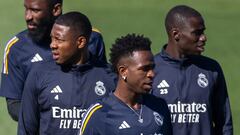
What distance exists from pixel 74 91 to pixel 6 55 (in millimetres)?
998

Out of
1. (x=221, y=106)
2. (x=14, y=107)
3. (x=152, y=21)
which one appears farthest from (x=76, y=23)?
(x=152, y=21)

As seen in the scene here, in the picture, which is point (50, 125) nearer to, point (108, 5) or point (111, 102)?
point (111, 102)

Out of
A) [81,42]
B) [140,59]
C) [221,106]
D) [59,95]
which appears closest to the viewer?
[140,59]

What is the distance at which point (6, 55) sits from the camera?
7.68 meters

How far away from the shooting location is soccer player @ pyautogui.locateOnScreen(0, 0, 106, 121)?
24.5 feet

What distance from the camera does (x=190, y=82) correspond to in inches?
286

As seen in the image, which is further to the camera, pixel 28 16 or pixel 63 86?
pixel 28 16

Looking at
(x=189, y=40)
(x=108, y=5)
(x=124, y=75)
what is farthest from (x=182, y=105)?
(x=108, y=5)

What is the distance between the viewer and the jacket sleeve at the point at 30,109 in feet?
22.6

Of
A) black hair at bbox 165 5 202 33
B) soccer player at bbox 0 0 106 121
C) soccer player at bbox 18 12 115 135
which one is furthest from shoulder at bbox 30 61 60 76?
black hair at bbox 165 5 202 33

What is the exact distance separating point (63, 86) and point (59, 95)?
0.25 feet

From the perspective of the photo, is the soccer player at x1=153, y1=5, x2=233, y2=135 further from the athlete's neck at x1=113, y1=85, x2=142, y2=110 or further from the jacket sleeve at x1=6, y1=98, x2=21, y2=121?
the jacket sleeve at x1=6, y1=98, x2=21, y2=121

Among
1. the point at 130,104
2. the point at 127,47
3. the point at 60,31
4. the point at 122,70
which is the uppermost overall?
the point at 60,31

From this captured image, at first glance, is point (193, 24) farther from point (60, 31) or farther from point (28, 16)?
point (28, 16)
